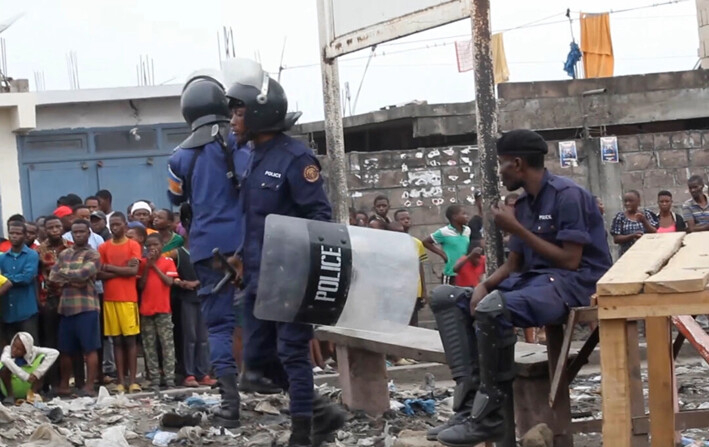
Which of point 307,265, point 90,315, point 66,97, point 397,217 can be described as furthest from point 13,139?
point 307,265

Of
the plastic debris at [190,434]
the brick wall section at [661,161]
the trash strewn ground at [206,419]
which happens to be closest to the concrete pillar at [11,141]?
the brick wall section at [661,161]

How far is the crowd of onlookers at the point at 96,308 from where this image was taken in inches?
422

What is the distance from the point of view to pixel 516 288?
20.4 feet

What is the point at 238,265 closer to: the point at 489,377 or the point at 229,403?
the point at 229,403

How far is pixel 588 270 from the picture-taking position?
20.2 feet

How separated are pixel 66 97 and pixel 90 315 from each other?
1153 cm

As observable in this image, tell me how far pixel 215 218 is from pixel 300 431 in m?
1.64

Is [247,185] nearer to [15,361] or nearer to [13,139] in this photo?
[15,361]

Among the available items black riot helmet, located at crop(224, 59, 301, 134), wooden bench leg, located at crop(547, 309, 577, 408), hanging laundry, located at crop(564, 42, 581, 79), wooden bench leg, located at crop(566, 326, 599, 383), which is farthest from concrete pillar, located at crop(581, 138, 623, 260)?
wooden bench leg, located at crop(547, 309, 577, 408)

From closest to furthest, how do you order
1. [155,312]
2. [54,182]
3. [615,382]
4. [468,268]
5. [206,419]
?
1. [615,382]
2. [206,419]
3. [155,312]
4. [468,268]
5. [54,182]

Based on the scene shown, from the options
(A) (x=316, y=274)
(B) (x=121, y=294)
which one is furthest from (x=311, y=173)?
(B) (x=121, y=294)

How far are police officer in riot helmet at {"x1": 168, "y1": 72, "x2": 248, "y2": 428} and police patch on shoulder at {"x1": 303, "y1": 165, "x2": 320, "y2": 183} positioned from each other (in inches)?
37.8

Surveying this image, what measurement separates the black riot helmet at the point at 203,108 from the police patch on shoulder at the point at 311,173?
4.07 ft

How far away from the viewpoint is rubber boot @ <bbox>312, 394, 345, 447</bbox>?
23.0ft
